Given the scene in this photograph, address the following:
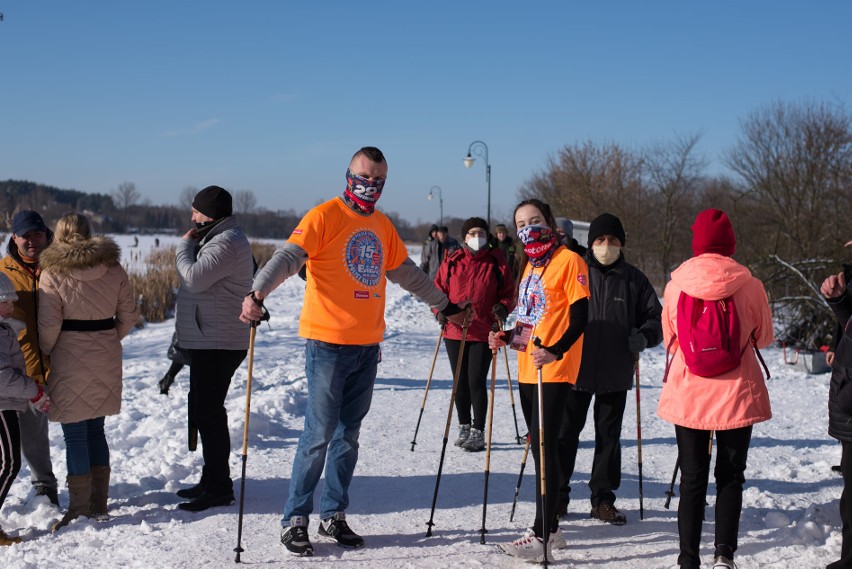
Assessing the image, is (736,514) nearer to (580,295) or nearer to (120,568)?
(580,295)

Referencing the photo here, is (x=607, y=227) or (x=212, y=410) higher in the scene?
(x=607, y=227)

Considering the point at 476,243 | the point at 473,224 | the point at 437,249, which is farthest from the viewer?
the point at 437,249

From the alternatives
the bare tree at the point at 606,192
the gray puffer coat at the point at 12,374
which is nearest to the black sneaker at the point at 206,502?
→ the gray puffer coat at the point at 12,374

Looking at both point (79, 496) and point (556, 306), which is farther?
point (79, 496)

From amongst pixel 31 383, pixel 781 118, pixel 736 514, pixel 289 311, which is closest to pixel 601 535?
pixel 736 514

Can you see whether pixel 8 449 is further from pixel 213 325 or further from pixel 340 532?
pixel 340 532

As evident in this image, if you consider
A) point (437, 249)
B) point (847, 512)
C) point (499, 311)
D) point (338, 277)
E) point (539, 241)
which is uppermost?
point (539, 241)

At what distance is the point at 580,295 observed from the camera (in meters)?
4.04

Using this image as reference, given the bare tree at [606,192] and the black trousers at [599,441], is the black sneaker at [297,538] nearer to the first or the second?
the black trousers at [599,441]

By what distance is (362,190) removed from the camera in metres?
4.20


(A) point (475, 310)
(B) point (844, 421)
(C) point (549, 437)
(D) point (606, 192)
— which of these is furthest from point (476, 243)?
(D) point (606, 192)

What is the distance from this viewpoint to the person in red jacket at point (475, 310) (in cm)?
645

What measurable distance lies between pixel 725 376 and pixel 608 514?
4.84ft

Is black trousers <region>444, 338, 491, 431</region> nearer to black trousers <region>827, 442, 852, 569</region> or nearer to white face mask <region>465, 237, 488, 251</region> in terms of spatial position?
white face mask <region>465, 237, 488, 251</region>
